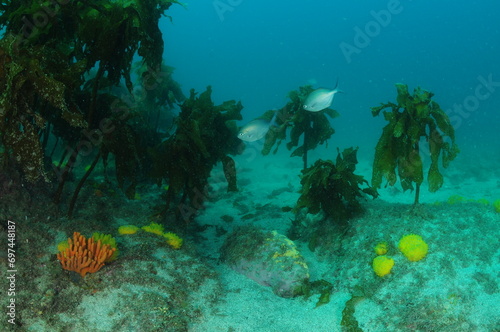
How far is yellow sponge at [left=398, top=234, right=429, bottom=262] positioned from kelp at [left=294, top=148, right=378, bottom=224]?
1.16m

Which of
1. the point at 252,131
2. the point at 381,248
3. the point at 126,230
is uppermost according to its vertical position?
the point at 252,131

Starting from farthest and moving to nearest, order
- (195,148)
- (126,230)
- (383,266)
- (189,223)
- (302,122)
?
(302,122) < (189,223) < (195,148) < (126,230) < (383,266)

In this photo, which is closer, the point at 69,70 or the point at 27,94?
the point at 27,94

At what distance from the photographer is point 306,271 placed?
4.50 metres

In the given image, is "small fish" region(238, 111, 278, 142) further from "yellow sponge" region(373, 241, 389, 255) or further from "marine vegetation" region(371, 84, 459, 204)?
"yellow sponge" region(373, 241, 389, 255)

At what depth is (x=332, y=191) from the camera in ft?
18.2

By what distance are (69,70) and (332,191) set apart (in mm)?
4494

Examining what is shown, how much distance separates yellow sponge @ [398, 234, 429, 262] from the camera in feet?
13.6

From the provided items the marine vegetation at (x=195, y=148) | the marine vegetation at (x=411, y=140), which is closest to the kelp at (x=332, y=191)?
the marine vegetation at (x=411, y=140)

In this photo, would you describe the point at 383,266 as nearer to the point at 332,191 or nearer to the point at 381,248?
the point at 381,248

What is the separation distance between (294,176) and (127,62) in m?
10.4

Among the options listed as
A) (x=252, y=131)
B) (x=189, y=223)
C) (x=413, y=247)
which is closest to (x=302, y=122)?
(x=252, y=131)

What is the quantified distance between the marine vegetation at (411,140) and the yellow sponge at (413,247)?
0.86m

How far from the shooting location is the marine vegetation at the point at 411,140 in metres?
4.75
